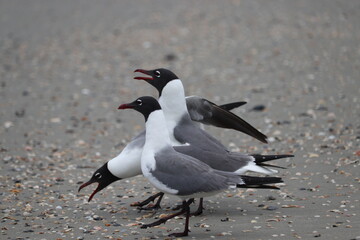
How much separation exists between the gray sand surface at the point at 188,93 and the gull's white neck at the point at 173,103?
2.88 feet

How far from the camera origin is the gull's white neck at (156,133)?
551 centimetres

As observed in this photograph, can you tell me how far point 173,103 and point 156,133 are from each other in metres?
0.83

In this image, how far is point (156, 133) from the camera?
5.54 metres

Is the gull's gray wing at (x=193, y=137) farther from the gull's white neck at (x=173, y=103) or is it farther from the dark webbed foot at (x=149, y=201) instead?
the dark webbed foot at (x=149, y=201)

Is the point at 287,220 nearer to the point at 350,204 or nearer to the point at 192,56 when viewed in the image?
the point at 350,204

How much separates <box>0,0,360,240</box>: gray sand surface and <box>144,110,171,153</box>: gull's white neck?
28.0 inches

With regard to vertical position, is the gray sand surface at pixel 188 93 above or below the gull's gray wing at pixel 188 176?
above

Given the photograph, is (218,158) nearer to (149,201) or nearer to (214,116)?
(149,201)

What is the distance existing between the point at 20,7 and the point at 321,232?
14.0 m

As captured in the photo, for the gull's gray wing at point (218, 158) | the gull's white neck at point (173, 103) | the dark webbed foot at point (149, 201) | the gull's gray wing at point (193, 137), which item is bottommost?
the dark webbed foot at point (149, 201)

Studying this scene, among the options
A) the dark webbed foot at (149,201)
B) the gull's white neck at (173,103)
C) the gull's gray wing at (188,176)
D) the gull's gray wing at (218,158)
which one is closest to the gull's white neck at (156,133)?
the gull's gray wing at (188,176)

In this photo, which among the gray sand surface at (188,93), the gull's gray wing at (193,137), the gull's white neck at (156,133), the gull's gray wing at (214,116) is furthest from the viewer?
the gull's gray wing at (214,116)

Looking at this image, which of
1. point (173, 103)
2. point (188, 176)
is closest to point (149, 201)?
point (173, 103)

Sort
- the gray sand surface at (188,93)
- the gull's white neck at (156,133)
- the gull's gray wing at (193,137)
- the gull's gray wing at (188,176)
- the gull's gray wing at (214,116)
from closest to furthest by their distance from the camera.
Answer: the gull's gray wing at (188,176) → the gull's white neck at (156,133) → the gray sand surface at (188,93) → the gull's gray wing at (193,137) → the gull's gray wing at (214,116)
